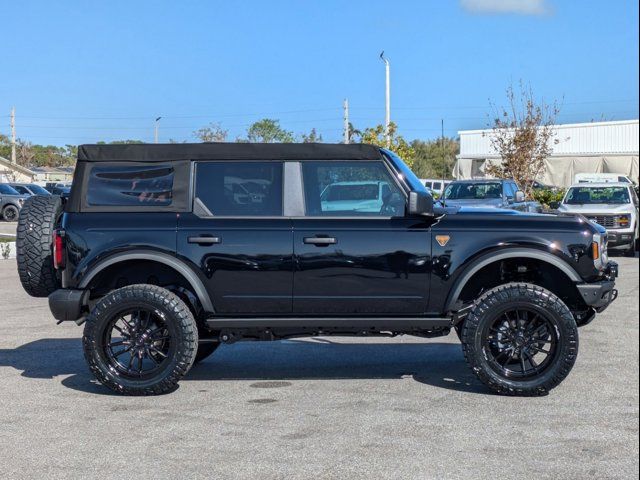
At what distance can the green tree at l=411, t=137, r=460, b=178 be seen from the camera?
75125mm

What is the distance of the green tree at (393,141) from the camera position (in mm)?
34619

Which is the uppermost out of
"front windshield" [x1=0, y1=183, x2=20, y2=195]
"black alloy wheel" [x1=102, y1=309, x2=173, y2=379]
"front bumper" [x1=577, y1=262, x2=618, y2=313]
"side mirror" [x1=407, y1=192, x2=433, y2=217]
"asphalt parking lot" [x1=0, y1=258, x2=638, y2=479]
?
"front windshield" [x1=0, y1=183, x2=20, y2=195]

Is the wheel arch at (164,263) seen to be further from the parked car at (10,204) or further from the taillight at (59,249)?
the parked car at (10,204)


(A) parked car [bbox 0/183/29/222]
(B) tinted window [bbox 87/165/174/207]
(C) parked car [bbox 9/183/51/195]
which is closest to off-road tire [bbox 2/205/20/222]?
(A) parked car [bbox 0/183/29/222]

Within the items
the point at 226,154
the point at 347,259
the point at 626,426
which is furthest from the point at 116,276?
the point at 626,426

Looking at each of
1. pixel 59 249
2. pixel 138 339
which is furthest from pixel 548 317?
pixel 59 249

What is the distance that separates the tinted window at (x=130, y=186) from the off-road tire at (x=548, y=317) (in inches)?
104

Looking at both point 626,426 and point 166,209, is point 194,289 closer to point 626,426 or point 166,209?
point 166,209

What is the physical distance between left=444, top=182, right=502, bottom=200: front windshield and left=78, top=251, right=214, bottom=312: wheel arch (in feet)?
48.1

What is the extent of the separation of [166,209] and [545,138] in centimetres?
2728

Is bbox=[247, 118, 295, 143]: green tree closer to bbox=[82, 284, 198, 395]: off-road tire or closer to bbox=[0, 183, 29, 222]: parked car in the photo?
bbox=[0, 183, 29, 222]: parked car

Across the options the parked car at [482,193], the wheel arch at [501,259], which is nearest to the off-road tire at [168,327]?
the wheel arch at [501,259]

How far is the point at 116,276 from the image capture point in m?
7.56

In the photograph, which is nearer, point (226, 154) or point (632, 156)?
point (226, 154)
